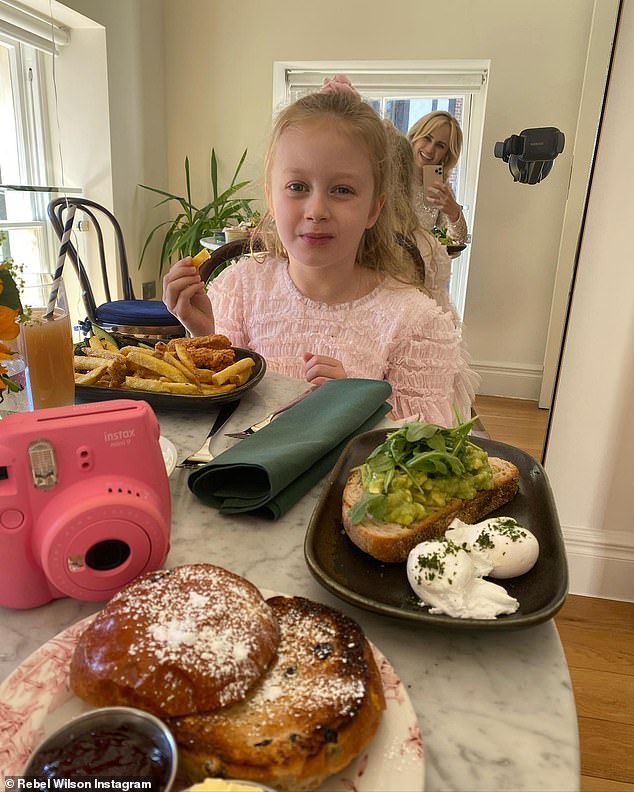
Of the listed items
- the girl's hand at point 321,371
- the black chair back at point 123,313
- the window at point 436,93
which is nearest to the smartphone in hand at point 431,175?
the window at point 436,93

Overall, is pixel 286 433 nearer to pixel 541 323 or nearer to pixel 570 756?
pixel 570 756

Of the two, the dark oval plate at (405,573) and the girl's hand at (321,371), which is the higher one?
the girl's hand at (321,371)

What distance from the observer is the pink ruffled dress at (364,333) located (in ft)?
5.13

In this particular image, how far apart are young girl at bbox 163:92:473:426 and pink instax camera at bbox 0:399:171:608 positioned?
2.41 feet

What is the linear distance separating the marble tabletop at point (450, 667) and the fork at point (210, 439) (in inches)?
3.8

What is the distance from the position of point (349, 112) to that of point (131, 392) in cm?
95

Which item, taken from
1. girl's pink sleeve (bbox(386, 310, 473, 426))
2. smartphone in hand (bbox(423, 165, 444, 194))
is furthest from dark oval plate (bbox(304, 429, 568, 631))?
smartphone in hand (bbox(423, 165, 444, 194))

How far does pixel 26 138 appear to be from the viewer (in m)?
3.43

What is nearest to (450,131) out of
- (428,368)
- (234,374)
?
(428,368)

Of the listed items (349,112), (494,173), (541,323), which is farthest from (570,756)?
(494,173)

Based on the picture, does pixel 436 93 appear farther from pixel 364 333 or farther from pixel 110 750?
pixel 110 750

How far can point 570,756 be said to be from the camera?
45 cm

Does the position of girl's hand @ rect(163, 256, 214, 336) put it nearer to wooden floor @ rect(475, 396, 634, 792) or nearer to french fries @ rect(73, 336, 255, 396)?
french fries @ rect(73, 336, 255, 396)

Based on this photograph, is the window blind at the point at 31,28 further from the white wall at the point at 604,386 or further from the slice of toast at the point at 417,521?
the slice of toast at the point at 417,521
